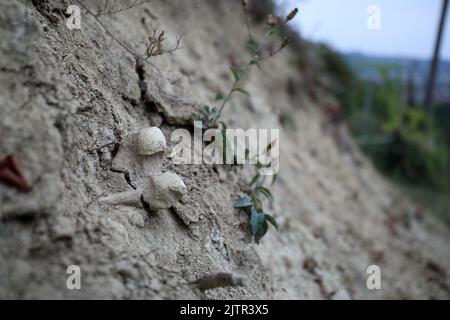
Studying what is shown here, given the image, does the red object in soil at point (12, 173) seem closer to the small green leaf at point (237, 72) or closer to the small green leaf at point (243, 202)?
the small green leaf at point (243, 202)

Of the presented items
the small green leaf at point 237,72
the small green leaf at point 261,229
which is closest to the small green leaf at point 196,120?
the small green leaf at point 237,72

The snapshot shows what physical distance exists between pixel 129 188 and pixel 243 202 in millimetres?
771

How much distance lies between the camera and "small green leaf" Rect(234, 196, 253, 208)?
257 centimetres

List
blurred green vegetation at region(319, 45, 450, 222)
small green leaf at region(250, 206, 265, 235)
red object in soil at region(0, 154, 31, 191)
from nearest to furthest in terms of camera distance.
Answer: red object in soil at region(0, 154, 31, 191) → small green leaf at region(250, 206, 265, 235) → blurred green vegetation at region(319, 45, 450, 222)

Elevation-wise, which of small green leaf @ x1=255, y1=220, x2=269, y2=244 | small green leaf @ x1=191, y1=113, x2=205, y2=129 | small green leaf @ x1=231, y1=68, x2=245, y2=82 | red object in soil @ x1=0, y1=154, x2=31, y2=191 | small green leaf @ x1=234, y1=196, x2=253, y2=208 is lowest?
small green leaf @ x1=255, y1=220, x2=269, y2=244

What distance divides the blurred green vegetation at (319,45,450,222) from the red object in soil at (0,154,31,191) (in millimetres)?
6756

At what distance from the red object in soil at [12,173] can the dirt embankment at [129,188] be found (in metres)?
0.03

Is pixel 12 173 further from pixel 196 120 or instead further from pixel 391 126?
pixel 391 126

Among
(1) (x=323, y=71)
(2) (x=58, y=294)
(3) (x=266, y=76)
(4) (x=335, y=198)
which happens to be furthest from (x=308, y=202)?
(1) (x=323, y=71)

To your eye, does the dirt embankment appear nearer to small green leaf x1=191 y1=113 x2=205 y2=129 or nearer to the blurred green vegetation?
small green leaf x1=191 y1=113 x2=205 y2=129

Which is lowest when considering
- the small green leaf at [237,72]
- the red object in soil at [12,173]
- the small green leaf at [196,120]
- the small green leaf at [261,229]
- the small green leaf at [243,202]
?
the small green leaf at [261,229]

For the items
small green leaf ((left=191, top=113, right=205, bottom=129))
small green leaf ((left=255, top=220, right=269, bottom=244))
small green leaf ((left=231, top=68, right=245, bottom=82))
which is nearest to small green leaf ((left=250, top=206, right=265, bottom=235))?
small green leaf ((left=255, top=220, right=269, bottom=244))

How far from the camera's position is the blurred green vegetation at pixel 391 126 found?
315 inches

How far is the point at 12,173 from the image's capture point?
1.49 m
